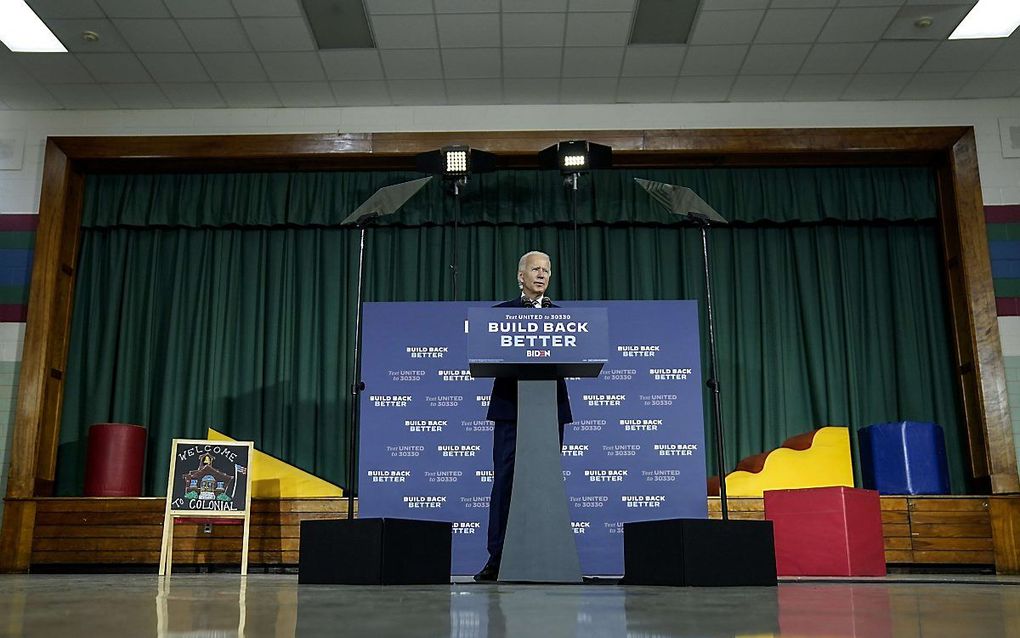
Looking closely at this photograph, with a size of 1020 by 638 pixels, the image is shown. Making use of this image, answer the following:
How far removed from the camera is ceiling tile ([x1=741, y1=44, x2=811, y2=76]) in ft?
19.4

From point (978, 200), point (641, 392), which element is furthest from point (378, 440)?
point (978, 200)

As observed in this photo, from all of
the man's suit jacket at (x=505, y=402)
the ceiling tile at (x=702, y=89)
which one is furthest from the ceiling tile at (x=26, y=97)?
the man's suit jacket at (x=505, y=402)

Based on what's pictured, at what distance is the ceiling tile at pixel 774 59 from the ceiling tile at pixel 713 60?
0.22 feet

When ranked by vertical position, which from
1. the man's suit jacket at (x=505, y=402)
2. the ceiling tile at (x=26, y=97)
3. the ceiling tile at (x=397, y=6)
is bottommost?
the man's suit jacket at (x=505, y=402)

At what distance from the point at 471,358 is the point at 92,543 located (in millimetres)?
3781

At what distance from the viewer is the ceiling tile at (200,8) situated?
5.38 meters

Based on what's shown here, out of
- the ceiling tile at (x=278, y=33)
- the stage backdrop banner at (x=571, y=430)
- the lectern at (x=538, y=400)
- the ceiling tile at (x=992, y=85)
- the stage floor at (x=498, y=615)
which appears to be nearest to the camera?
the stage floor at (x=498, y=615)

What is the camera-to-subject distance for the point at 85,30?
566 centimetres

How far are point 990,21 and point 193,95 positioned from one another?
5.45 m

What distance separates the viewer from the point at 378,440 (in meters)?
5.31

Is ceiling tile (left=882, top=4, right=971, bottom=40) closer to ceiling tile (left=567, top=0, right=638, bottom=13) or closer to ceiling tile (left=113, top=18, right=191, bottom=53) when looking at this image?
ceiling tile (left=567, top=0, right=638, bottom=13)

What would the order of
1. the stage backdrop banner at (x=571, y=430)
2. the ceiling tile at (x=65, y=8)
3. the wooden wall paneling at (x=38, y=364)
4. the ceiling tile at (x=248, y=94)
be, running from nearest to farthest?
1. the stage backdrop banner at (x=571, y=430)
2. the ceiling tile at (x=65, y=8)
3. the wooden wall paneling at (x=38, y=364)
4. the ceiling tile at (x=248, y=94)

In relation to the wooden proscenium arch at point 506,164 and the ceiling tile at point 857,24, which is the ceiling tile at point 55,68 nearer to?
the wooden proscenium arch at point 506,164

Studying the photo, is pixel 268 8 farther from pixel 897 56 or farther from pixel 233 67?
pixel 897 56
